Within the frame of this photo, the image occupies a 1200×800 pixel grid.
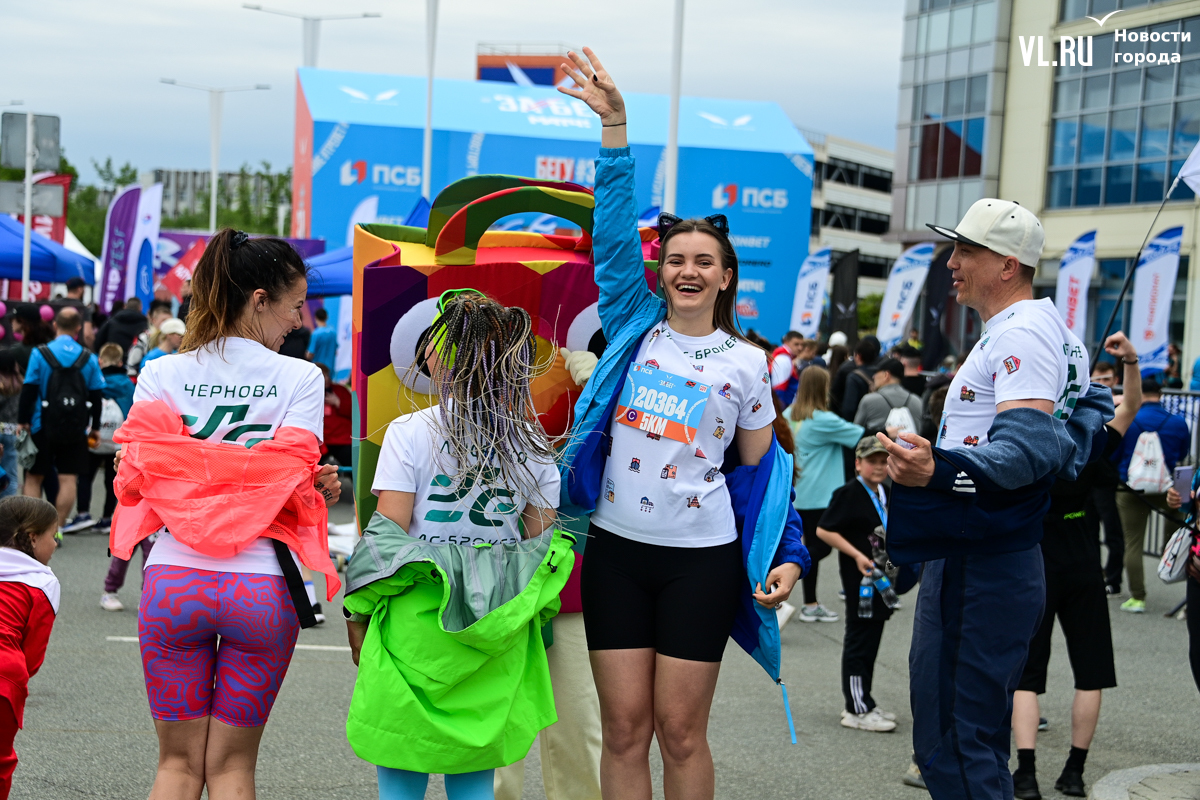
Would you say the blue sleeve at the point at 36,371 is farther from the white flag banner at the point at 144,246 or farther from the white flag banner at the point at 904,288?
the white flag banner at the point at 904,288

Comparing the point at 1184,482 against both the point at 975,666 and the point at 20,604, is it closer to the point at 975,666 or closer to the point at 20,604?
the point at 975,666

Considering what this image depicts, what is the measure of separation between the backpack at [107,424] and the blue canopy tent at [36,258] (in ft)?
23.9

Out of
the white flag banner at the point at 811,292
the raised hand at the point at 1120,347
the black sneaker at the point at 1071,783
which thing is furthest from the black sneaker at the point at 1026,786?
the white flag banner at the point at 811,292

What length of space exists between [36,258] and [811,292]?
12.0 m

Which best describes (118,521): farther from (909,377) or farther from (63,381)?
(909,377)

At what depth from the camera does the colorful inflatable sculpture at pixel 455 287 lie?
3453 mm

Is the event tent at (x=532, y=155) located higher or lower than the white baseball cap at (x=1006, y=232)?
higher

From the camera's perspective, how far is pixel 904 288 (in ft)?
59.4

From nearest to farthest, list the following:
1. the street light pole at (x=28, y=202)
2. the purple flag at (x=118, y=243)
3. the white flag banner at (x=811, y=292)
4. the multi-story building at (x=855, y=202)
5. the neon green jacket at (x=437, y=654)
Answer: the neon green jacket at (x=437, y=654) → the street light pole at (x=28, y=202) → the purple flag at (x=118, y=243) → the white flag banner at (x=811, y=292) → the multi-story building at (x=855, y=202)

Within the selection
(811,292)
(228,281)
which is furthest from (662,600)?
(811,292)

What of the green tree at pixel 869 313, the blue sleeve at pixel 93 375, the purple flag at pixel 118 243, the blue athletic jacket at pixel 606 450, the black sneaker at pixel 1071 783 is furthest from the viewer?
the green tree at pixel 869 313

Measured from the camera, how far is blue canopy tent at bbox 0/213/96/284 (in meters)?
15.8

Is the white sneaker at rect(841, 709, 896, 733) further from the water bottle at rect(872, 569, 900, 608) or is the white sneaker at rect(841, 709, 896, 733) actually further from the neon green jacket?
the neon green jacket

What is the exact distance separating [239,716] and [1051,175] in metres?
31.1
